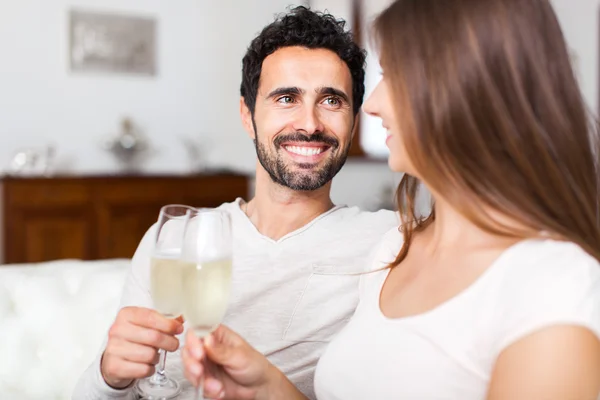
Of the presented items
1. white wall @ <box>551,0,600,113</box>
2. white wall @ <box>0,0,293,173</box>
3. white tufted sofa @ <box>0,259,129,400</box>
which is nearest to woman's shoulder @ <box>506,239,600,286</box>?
white tufted sofa @ <box>0,259,129,400</box>

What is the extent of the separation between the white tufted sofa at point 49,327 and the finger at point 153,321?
2.12ft

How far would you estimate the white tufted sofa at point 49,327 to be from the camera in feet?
5.41

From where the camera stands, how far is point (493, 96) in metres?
0.92

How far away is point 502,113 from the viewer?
922 mm

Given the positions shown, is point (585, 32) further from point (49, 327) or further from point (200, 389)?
point (200, 389)

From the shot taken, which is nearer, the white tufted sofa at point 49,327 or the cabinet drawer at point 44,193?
the white tufted sofa at point 49,327

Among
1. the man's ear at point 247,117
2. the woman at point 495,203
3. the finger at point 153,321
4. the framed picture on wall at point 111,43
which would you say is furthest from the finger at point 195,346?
the framed picture on wall at point 111,43

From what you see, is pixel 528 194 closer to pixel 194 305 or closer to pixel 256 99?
pixel 194 305

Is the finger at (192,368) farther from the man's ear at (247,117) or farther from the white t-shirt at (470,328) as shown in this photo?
the man's ear at (247,117)

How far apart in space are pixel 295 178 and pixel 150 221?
327cm

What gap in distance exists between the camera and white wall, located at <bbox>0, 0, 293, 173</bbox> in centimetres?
477

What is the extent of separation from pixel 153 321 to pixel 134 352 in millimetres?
74

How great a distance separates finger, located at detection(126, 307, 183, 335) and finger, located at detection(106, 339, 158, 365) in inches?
1.8

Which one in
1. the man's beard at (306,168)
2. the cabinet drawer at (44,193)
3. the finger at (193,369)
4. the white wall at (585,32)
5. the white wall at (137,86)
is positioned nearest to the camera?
the finger at (193,369)
